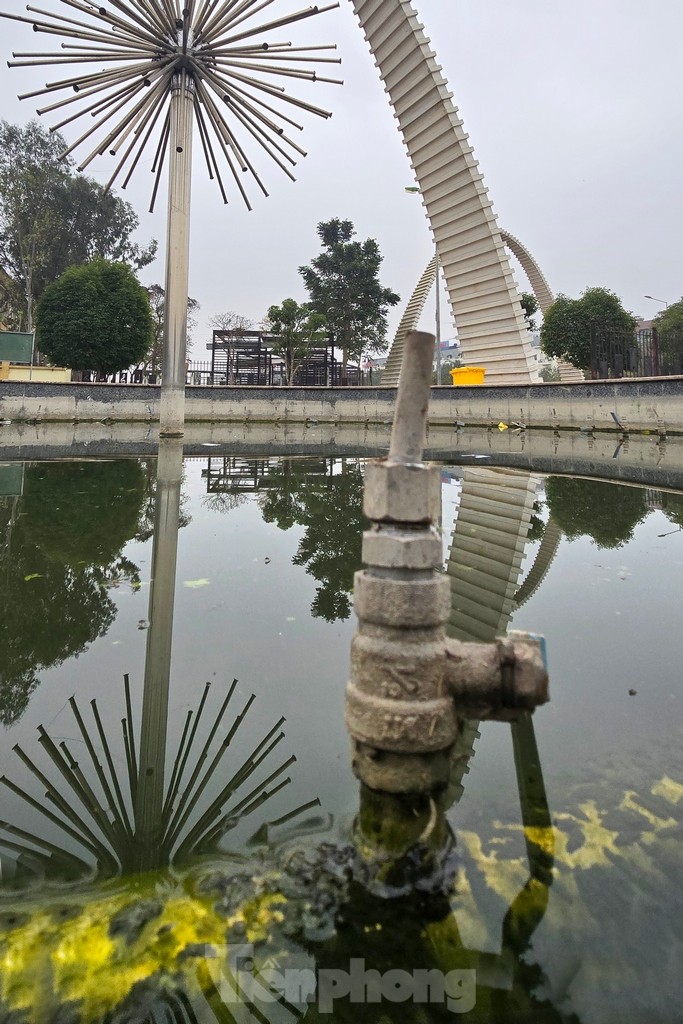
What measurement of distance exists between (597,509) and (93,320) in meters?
21.8

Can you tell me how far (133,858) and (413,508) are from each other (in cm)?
115

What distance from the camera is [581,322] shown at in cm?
2300

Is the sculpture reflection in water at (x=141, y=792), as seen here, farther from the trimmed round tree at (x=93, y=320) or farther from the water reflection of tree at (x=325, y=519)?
the trimmed round tree at (x=93, y=320)

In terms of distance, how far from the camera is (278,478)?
26.6ft

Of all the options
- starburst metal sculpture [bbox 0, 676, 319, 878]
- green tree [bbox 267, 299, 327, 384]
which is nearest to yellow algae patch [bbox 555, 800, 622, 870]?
starburst metal sculpture [bbox 0, 676, 319, 878]

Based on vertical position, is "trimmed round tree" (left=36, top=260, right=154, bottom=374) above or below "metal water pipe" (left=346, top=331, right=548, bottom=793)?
above

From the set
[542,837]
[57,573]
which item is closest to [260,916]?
[542,837]

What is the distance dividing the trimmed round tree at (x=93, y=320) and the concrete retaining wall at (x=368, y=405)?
Answer: 598 centimetres

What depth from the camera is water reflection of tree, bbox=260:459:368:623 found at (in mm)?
3605

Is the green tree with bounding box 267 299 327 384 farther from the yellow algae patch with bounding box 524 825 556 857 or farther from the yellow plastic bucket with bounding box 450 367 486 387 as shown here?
the yellow algae patch with bounding box 524 825 556 857

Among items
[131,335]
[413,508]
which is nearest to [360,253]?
[131,335]

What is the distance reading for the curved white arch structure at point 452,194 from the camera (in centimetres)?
1546

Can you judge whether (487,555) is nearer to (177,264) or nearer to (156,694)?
(156,694)

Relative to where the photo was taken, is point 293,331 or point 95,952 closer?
point 95,952
